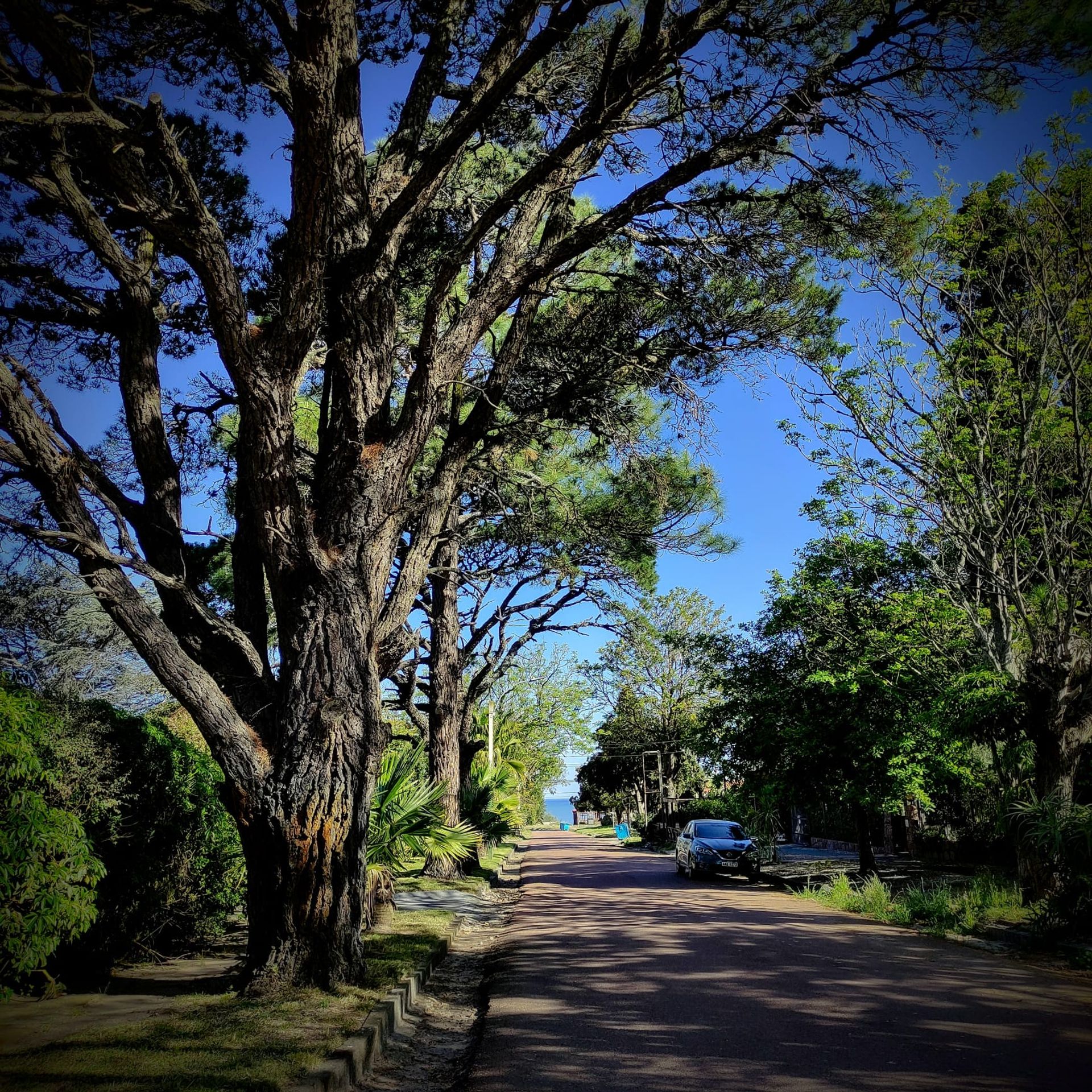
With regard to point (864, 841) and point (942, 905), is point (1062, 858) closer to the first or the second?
point (942, 905)

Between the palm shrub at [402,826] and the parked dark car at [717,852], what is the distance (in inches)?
387

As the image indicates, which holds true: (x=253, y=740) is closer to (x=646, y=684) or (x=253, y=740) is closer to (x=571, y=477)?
(x=571, y=477)

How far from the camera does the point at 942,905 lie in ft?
35.6

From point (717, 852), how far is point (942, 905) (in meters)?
8.81

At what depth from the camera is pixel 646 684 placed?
144 ft

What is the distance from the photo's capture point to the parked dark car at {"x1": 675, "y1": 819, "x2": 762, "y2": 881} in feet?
62.5

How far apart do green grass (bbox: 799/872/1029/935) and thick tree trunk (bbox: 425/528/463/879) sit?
794cm

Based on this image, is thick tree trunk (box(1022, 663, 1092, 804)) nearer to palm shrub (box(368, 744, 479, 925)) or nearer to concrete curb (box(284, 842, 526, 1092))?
palm shrub (box(368, 744, 479, 925))

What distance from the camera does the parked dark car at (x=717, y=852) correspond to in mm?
19062

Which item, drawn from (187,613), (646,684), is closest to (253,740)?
(187,613)

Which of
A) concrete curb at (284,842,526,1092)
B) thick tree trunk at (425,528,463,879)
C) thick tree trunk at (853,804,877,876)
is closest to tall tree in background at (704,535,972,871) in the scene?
thick tree trunk at (853,804,877,876)

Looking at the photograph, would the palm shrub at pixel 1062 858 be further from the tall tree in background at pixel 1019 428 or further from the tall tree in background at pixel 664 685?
the tall tree in background at pixel 664 685

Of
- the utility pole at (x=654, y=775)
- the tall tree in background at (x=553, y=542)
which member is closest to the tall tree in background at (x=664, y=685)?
the utility pole at (x=654, y=775)

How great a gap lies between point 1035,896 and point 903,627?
568 cm
